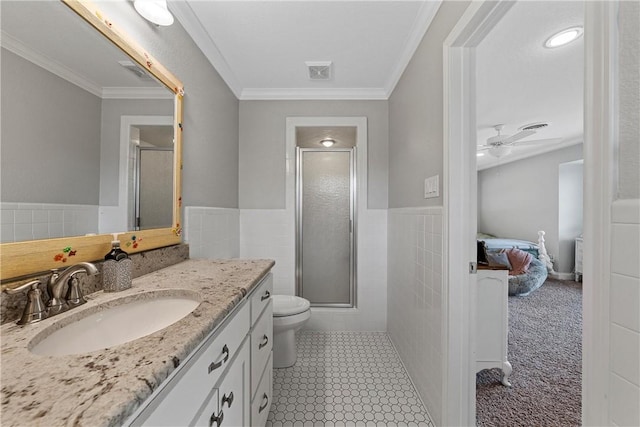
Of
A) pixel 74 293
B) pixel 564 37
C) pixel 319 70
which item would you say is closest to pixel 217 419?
pixel 74 293

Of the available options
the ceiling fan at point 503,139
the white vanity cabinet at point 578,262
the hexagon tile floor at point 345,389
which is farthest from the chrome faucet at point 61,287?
the white vanity cabinet at point 578,262

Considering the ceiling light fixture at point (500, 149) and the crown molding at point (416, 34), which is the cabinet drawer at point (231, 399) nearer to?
the crown molding at point (416, 34)

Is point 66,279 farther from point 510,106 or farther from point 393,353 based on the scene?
point 510,106

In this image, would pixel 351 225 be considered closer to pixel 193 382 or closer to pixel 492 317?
A: pixel 492 317

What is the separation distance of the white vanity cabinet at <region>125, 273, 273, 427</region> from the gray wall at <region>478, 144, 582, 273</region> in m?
5.68

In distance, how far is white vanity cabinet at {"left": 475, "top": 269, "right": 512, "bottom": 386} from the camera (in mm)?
1595

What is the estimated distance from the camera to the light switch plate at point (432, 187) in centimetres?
139

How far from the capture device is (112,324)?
0.82 meters

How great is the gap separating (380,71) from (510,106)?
1.79 m

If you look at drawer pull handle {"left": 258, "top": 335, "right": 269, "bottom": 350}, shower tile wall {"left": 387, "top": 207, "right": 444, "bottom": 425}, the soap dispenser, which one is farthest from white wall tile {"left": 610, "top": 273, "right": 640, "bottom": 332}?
the soap dispenser

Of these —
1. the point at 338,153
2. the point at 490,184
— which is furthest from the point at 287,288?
the point at 490,184

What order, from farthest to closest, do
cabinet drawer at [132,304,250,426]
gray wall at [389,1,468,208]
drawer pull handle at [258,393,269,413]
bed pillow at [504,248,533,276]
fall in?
bed pillow at [504,248,533,276]
gray wall at [389,1,468,208]
drawer pull handle at [258,393,269,413]
cabinet drawer at [132,304,250,426]

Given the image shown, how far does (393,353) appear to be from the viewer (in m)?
2.11

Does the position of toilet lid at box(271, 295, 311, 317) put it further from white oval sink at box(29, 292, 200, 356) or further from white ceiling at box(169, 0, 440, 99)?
white ceiling at box(169, 0, 440, 99)
